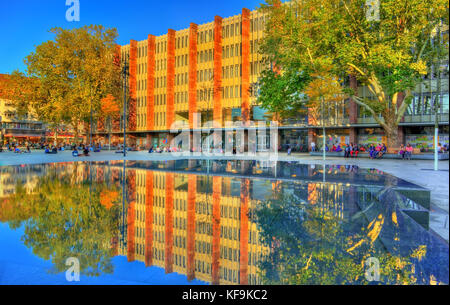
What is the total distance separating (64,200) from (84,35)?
38725 millimetres

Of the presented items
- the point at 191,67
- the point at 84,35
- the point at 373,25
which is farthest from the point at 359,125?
the point at 84,35

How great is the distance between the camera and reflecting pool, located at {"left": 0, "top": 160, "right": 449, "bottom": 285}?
344 cm

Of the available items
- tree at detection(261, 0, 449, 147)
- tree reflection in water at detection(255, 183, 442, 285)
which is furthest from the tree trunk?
tree reflection in water at detection(255, 183, 442, 285)

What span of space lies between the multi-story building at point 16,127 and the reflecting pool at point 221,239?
272ft

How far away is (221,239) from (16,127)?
315 feet

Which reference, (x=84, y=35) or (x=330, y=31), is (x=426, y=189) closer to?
(x=330, y=31)

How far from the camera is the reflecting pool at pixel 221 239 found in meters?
3.44

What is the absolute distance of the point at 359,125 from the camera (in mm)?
39812

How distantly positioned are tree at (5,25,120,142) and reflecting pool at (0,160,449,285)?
1311 inches

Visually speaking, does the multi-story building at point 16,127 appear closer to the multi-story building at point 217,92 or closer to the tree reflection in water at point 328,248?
the multi-story building at point 217,92

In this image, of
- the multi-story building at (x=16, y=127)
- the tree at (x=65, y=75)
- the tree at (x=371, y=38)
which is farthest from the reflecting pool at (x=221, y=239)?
the multi-story building at (x=16, y=127)

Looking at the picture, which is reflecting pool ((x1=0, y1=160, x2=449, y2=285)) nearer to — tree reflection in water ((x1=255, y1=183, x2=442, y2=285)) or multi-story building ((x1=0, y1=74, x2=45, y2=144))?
tree reflection in water ((x1=255, y1=183, x2=442, y2=285))

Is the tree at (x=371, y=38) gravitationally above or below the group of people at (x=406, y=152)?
above

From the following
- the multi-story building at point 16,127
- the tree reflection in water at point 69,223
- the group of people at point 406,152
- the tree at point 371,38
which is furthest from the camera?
the multi-story building at point 16,127
